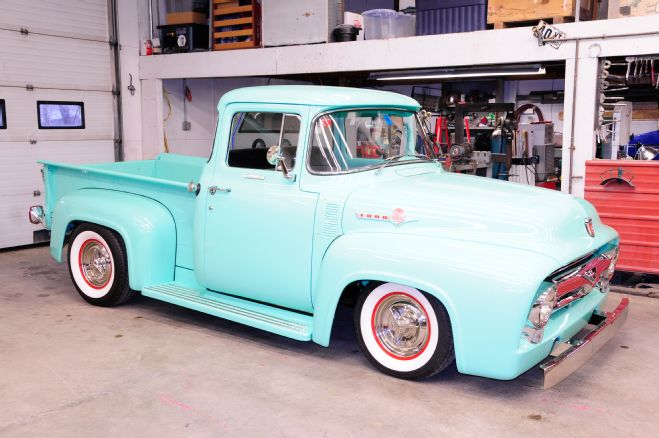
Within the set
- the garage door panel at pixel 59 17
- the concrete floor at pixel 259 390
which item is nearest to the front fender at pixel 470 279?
the concrete floor at pixel 259 390

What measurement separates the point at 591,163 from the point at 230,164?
12.1ft

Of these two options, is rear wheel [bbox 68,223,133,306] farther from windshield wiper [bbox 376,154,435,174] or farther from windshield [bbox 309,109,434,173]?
windshield wiper [bbox 376,154,435,174]

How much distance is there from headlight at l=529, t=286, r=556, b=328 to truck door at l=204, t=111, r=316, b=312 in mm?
1528

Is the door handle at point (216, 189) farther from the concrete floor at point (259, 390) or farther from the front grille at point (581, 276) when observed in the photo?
the front grille at point (581, 276)

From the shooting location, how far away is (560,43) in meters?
6.64

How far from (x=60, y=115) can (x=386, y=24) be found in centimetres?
471

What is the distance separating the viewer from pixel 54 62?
891cm

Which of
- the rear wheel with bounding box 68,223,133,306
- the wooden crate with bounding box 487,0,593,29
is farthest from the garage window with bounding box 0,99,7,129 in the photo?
the wooden crate with bounding box 487,0,593,29

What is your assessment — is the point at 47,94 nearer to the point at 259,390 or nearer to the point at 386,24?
the point at 386,24

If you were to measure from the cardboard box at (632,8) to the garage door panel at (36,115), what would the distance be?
702 centimetres

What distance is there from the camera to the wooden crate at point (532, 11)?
670 cm

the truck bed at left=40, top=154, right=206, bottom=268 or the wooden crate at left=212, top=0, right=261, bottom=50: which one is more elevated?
the wooden crate at left=212, top=0, right=261, bottom=50

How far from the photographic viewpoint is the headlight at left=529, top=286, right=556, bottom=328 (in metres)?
3.61

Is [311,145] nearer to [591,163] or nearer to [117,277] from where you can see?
[117,277]
